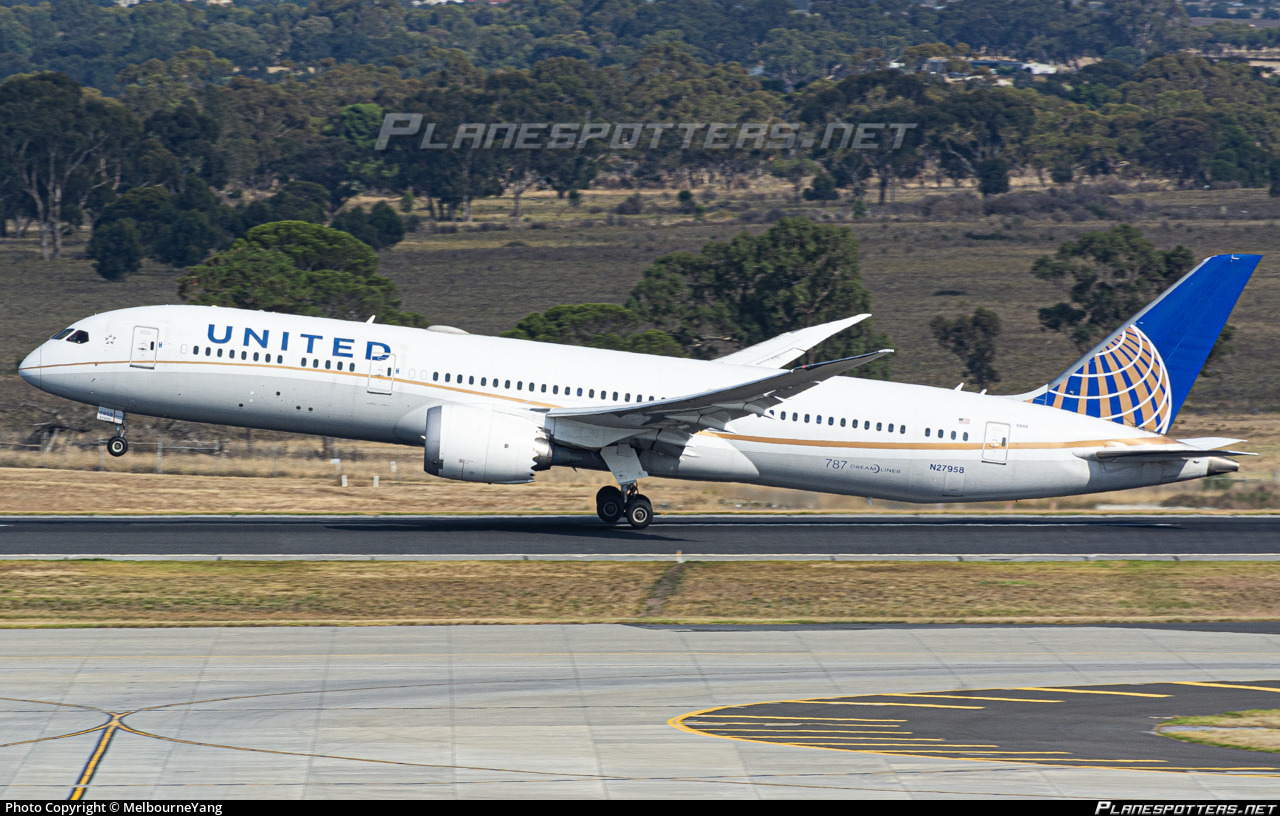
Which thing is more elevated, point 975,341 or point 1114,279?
point 1114,279

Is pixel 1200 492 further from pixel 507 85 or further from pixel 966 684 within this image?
pixel 507 85

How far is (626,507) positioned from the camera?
39.2m

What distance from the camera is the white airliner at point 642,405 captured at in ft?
122

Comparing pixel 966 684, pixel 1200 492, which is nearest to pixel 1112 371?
pixel 1200 492

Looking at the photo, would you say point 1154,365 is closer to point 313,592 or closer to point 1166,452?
point 1166,452

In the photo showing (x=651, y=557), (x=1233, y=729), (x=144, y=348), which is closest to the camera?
(x=1233, y=729)

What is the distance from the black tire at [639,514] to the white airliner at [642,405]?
0.05 metres

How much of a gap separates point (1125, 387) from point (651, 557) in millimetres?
14460

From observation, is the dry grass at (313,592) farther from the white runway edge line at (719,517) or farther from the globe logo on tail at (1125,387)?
the globe logo on tail at (1125,387)

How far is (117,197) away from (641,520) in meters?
100

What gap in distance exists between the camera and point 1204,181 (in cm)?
15962

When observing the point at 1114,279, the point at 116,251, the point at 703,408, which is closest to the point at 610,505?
the point at 703,408

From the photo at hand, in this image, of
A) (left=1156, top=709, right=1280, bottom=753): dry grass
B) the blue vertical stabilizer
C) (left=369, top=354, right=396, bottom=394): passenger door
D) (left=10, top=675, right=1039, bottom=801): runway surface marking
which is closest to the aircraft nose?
(left=369, top=354, right=396, bottom=394): passenger door

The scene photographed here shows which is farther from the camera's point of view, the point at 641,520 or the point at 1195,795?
the point at 641,520
